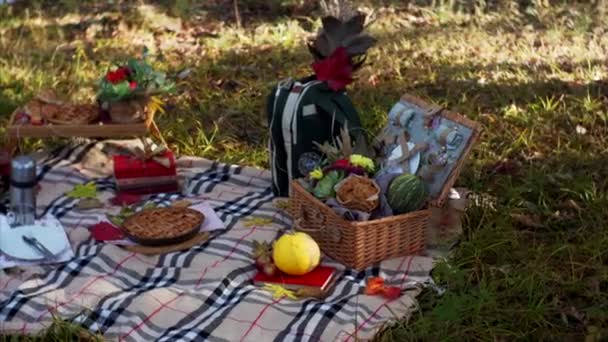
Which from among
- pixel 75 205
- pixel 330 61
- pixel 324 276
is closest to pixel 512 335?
pixel 324 276

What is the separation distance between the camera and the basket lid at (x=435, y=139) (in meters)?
3.65

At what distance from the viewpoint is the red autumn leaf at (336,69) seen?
3.90m

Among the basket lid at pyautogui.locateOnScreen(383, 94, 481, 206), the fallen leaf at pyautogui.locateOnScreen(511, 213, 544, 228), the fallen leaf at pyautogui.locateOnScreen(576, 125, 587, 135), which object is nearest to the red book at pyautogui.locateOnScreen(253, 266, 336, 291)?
the basket lid at pyautogui.locateOnScreen(383, 94, 481, 206)

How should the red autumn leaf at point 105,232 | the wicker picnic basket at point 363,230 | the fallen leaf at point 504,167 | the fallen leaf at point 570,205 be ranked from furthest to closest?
the fallen leaf at point 504,167 < the fallen leaf at point 570,205 < the red autumn leaf at point 105,232 < the wicker picnic basket at point 363,230

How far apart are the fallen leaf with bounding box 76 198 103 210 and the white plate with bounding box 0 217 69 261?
250 mm

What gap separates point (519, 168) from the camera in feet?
14.7

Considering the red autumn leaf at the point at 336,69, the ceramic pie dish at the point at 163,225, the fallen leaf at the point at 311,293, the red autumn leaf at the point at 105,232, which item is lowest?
the red autumn leaf at the point at 105,232

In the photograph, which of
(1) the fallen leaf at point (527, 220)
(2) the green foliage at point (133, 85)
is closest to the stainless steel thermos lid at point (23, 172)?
(2) the green foliage at point (133, 85)

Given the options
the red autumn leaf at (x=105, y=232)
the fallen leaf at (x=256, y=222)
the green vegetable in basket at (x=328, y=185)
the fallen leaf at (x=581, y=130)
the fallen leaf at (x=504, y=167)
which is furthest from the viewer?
the fallen leaf at (x=581, y=130)

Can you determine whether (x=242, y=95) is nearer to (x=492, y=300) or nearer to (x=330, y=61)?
(x=330, y=61)

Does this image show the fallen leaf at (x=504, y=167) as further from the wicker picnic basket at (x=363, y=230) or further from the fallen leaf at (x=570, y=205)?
the wicker picnic basket at (x=363, y=230)

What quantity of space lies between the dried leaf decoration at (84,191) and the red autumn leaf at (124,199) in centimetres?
10

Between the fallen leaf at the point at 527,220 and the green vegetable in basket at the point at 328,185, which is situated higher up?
the green vegetable in basket at the point at 328,185

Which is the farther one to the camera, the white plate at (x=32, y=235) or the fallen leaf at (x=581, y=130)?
the fallen leaf at (x=581, y=130)
